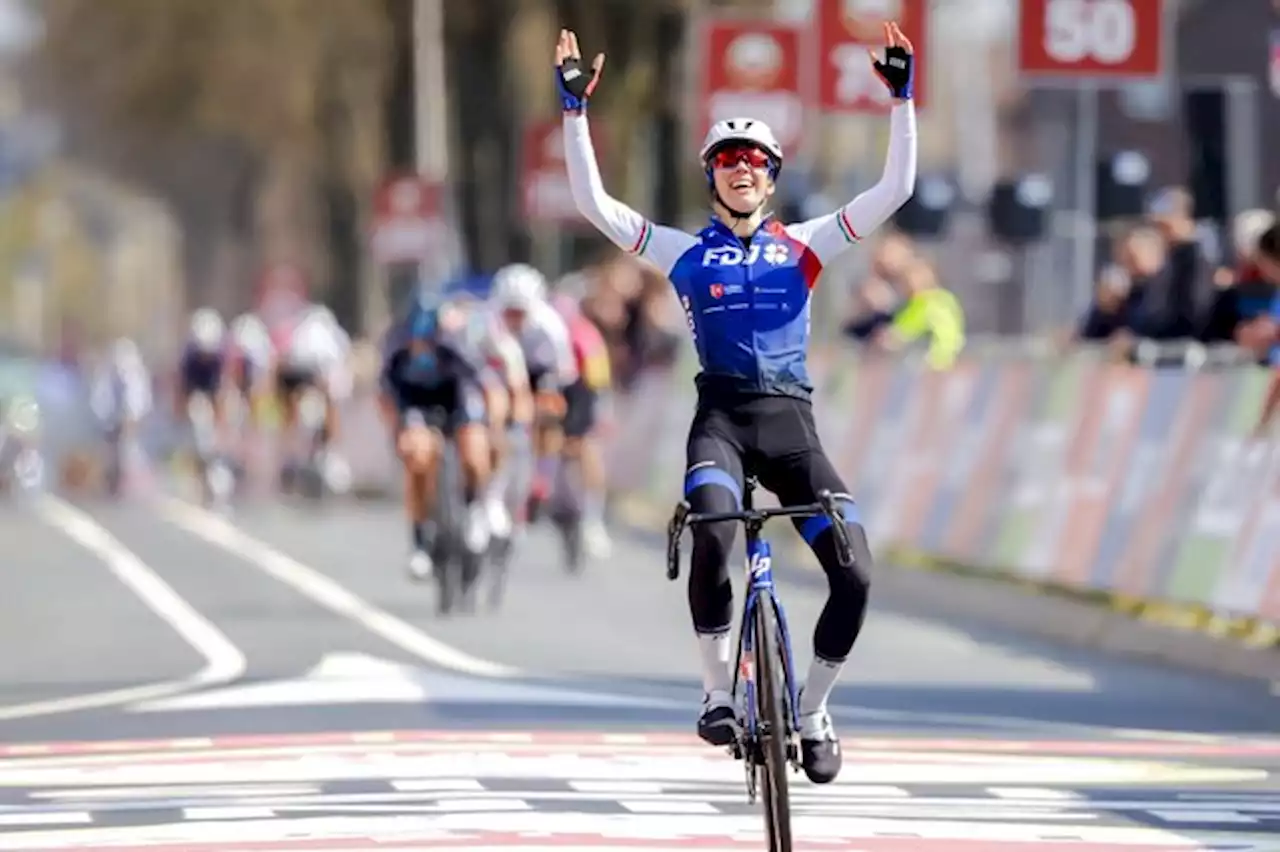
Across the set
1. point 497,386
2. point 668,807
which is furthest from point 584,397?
point 668,807

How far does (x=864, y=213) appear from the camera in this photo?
11695mm

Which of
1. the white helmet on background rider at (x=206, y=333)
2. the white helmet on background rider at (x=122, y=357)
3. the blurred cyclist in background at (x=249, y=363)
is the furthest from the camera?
the white helmet on background rider at (x=122, y=357)

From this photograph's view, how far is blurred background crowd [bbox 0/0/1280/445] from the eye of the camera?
861 inches

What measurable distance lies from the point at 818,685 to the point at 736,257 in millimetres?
1206

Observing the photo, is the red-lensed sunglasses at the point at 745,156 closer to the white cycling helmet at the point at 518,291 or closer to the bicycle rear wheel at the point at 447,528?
the bicycle rear wheel at the point at 447,528

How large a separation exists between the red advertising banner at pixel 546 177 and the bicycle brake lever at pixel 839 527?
31.4 meters

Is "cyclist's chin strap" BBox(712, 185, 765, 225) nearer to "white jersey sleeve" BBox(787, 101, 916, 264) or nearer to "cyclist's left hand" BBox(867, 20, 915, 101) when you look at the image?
"white jersey sleeve" BBox(787, 101, 916, 264)

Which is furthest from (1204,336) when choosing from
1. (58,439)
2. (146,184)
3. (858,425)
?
(146,184)

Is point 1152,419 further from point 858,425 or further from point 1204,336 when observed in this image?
point 858,425

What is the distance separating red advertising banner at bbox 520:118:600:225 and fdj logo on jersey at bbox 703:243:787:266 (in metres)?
30.8

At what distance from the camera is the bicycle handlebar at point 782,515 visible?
35.3 feet

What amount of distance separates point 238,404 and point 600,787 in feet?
98.2

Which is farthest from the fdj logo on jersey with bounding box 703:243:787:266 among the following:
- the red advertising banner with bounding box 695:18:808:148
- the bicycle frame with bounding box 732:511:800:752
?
the red advertising banner with bounding box 695:18:808:148

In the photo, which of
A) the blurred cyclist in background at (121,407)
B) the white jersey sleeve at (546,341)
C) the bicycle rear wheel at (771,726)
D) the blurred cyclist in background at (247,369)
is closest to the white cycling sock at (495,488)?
the white jersey sleeve at (546,341)
